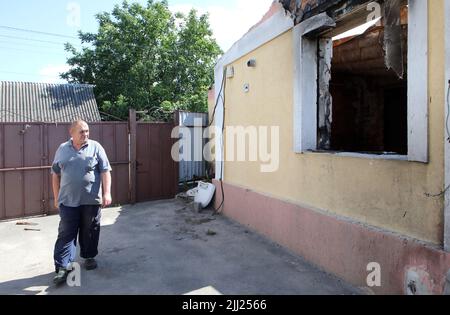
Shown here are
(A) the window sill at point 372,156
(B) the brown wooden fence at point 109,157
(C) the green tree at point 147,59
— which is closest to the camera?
(A) the window sill at point 372,156

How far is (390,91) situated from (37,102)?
15059 mm

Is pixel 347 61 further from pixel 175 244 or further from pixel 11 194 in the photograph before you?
pixel 11 194

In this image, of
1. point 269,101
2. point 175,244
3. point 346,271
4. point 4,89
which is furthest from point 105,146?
point 4,89

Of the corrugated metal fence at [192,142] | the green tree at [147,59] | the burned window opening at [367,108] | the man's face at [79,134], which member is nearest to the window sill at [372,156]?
the man's face at [79,134]

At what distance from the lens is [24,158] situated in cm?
703

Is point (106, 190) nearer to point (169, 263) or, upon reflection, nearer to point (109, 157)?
point (169, 263)

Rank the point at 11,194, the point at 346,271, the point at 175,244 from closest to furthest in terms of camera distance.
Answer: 1. the point at 346,271
2. the point at 175,244
3. the point at 11,194

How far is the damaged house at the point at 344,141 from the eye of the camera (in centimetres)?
278

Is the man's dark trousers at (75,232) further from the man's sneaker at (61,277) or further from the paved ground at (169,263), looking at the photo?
the paved ground at (169,263)

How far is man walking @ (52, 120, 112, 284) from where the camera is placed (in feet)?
13.0

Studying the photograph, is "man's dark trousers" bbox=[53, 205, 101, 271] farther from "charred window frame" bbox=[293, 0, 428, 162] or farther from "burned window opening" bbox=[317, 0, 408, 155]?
"burned window opening" bbox=[317, 0, 408, 155]

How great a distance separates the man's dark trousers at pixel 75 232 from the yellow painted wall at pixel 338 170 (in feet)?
8.71

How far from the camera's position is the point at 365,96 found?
8.06 metres

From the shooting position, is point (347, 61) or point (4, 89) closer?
point (347, 61)
